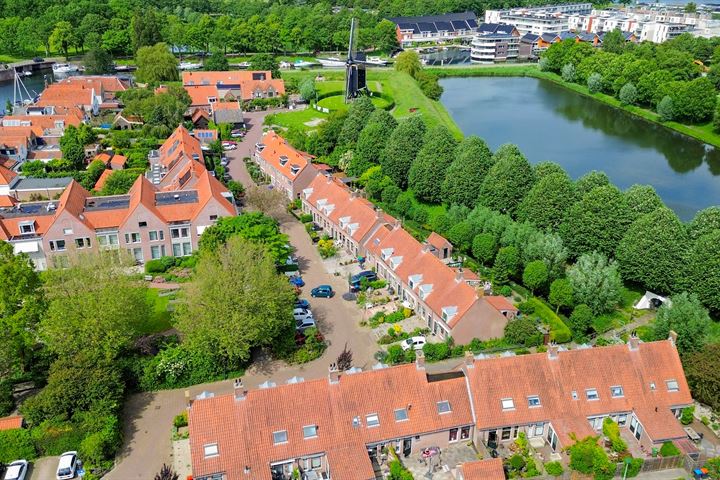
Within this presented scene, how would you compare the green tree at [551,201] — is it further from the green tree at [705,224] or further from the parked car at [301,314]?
the parked car at [301,314]

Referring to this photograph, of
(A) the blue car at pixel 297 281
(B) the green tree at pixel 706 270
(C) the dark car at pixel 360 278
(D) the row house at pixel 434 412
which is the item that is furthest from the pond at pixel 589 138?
(A) the blue car at pixel 297 281

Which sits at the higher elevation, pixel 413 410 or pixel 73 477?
pixel 413 410

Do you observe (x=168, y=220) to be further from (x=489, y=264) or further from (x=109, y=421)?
(x=489, y=264)

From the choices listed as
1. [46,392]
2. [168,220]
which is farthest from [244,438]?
[168,220]

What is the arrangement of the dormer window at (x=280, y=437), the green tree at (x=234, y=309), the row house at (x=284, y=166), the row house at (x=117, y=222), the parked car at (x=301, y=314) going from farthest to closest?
the row house at (x=284, y=166) < the row house at (x=117, y=222) < the parked car at (x=301, y=314) < the green tree at (x=234, y=309) < the dormer window at (x=280, y=437)

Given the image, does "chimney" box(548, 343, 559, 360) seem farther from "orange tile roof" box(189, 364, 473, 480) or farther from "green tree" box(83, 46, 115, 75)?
"green tree" box(83, 46, 115, 75)

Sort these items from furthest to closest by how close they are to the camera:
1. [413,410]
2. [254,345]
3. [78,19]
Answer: [78,19] → [254,345] → [413,410]

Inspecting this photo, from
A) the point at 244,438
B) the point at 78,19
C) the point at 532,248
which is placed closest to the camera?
the point at 244,438

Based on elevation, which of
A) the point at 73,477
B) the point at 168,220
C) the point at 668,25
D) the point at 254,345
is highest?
the point at 668,25
